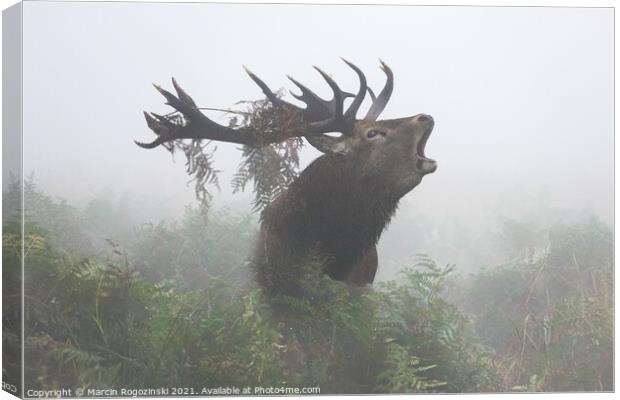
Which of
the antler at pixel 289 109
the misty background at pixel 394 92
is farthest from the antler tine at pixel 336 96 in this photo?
the misty background at pixel 394 92

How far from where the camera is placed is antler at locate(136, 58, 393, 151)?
392 inches

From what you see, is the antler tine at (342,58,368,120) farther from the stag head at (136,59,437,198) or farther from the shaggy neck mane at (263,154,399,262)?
the shaggy neck mane at (263,154,399,262)

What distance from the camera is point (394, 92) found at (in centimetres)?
1022

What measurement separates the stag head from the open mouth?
0.05 ft

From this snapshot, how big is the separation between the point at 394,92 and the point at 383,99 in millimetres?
124

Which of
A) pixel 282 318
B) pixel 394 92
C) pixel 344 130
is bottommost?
pixel 282 318

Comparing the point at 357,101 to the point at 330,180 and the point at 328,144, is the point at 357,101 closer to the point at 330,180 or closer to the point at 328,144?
the point at 328,144

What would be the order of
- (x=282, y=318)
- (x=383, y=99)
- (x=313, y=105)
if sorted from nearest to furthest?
(x=282, y=318), (x=313, y=105), (x=383, y=99)

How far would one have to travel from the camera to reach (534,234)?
1054 centimetres

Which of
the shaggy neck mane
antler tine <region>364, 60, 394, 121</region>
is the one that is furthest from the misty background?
the shaggy neck mane

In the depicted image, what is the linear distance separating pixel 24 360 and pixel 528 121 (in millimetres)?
4993

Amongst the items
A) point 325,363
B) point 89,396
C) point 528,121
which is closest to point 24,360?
point 89,396

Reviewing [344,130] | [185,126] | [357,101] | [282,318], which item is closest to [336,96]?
[357,101]

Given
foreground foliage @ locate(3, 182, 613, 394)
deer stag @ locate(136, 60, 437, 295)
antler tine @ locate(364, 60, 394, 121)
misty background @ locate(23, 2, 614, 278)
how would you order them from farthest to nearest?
1. antler tine @ locate(364, 60, 394, 121)
2. deer stag @ locate(136, 60, 437, 295)
3. misty background @ locate(23, 2, 614, 278)
4. foreground foliage @ locate(3, 182, 613, 394)
